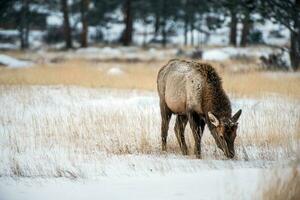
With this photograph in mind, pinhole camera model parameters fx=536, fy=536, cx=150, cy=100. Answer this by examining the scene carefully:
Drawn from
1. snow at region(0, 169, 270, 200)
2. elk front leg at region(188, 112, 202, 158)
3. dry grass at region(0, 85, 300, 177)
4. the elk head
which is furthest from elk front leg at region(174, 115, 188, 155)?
snow at region(0, 169, 270, 200)

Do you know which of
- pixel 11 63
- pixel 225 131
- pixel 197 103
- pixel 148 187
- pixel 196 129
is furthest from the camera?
pixel 11 63

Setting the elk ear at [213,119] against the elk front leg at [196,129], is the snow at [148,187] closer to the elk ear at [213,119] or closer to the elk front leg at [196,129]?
the elk ear at [213,119]

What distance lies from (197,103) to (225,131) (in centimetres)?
80

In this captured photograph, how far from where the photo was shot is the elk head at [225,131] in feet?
26.8

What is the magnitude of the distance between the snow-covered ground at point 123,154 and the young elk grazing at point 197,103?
37cm

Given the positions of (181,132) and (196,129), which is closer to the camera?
(196,129)

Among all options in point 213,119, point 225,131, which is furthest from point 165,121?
point 225,131

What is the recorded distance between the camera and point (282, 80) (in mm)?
17922

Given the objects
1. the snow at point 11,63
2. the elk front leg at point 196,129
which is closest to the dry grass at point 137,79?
the snow at point 11,63

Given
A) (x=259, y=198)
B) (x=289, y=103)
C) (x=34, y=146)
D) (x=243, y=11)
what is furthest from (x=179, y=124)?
(x=243, y=11)

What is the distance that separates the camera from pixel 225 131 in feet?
26.9

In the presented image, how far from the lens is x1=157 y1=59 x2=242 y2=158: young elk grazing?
8.27m

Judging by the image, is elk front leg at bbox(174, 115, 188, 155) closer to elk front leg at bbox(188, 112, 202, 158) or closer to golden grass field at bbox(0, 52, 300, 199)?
golden grass field at bbox(0, 52, 300, 199)

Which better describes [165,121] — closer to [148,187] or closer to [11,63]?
[148,187]
